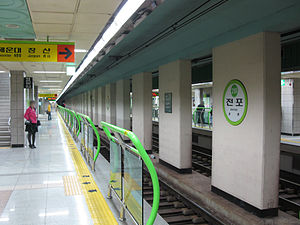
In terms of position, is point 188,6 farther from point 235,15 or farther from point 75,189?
point 75,189

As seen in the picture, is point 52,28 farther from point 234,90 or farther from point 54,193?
point 234,90

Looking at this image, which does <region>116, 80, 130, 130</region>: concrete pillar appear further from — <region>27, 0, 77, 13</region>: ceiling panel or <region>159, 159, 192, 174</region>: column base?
<region>27, 0, 77, 13</region>: ceiling panel

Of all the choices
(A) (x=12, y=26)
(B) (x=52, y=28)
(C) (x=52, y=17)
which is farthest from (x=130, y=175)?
(A) (x=12, y=26)

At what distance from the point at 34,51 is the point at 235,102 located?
4.51 meters

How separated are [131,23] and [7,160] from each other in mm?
4966

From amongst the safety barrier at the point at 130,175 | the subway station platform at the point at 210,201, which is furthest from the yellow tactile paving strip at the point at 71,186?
the subway station platform at the point at 210,201

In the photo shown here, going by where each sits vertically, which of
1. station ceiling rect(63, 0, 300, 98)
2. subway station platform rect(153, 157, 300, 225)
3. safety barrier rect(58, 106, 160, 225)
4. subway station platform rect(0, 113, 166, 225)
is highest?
station ceiling rect(63, 0, 300, 98)

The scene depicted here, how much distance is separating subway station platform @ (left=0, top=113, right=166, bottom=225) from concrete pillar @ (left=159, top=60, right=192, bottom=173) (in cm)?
166

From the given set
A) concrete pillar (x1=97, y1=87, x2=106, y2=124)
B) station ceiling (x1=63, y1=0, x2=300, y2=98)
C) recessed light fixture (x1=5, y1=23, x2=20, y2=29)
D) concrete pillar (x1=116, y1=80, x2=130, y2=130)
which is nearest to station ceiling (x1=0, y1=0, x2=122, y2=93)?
recessed light fixture (x1=5, y1=23, x2=20, y2=29)

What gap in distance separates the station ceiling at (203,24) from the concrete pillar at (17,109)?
15.7 ft

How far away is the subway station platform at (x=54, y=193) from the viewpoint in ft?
11.7

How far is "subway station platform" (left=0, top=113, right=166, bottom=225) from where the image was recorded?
11.7ft

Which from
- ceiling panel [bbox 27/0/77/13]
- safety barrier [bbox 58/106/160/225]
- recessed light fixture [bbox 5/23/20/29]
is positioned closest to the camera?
safety barrier [bbox 58/106/160/225]

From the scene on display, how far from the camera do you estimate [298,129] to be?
1260 centimetres
